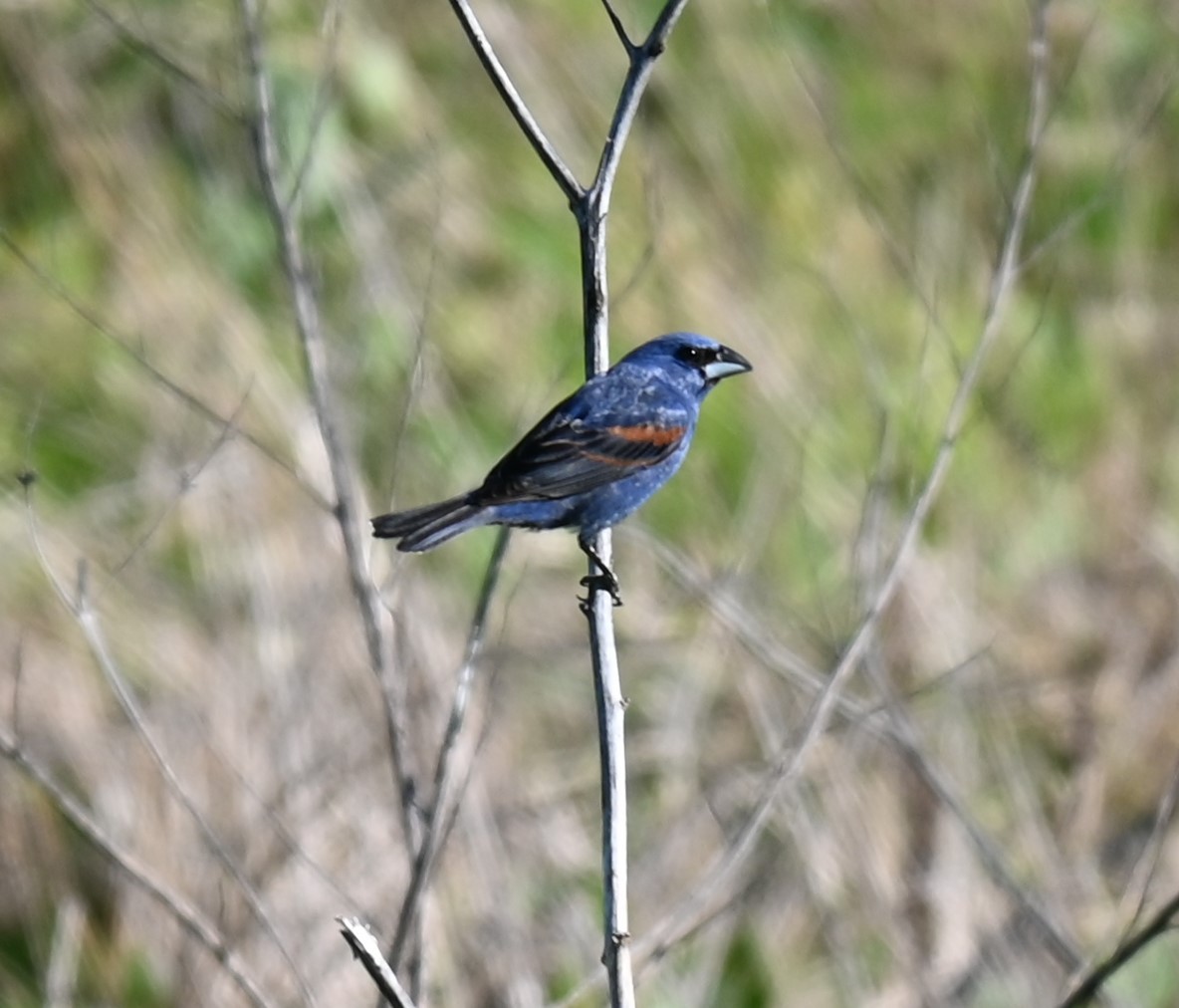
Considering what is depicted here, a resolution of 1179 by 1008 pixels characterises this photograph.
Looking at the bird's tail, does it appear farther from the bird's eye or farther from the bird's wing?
the bird's eye

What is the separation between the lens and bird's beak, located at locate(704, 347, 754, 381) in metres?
→ 4.34

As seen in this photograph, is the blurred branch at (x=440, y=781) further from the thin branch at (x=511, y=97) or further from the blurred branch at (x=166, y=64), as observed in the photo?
the blurred branch at (x=166, y=64)

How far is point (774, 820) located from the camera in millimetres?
5578

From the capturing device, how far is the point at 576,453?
3.95m

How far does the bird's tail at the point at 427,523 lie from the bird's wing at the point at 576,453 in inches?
3.2

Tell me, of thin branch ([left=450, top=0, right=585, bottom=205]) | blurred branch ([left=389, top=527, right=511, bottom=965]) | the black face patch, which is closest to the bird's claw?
blurred branch ([left=389, top=527, right=511, bottom=965])

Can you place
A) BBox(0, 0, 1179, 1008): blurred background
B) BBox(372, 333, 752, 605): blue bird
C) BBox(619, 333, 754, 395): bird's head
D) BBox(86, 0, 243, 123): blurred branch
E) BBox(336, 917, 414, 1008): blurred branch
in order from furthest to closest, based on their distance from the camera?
BBox(0, 0, 1179, 1008): blurred background < BBox(619, 333, 754, 395): bird's head < BBox(372, 333, 752, 605): blue bird < BBox(86, 0, 243, 123): blurred branch < BBox(336, 917, 414, 1008): blurred branch

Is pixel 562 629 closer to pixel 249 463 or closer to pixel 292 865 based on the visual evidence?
pixel 249 463

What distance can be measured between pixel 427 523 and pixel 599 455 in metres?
0.54

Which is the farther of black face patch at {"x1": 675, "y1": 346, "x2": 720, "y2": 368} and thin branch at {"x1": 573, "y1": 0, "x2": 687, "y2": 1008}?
black face patch at {"x1": 675, "y1": 346, "x2": 720, "y2": 368}

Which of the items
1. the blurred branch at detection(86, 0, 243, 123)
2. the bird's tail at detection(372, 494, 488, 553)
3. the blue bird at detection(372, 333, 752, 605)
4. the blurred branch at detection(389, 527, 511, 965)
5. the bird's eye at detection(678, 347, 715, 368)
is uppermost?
the blurred branch at detection(86, 0, 243, 123)

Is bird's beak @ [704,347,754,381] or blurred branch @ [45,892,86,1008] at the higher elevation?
bird's beak @ [704,347,754,381]

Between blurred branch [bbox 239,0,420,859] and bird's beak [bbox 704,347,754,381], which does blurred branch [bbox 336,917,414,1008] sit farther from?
bird's beak [bbox 704,347,754,381]

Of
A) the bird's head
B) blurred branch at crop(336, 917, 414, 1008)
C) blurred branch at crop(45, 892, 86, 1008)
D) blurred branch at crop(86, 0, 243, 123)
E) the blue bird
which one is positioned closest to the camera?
blurred branch at crop(336, 917, 414, 1008)
